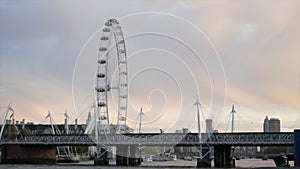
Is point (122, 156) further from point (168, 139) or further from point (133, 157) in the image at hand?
point (168, 139)

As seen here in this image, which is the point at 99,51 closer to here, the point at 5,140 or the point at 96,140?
the point at 96,140

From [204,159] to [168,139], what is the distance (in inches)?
405

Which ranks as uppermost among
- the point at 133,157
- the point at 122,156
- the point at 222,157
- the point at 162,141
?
the point at 162,141

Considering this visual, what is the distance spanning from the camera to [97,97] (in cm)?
11669

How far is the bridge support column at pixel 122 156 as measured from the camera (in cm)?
14168

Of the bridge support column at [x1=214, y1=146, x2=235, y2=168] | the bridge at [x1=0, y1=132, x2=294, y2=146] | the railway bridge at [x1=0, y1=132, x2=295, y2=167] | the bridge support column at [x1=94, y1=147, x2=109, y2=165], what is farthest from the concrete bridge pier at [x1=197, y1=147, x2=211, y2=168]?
the bridge support column at [x1=94, y1=147, x2=109, y2=165]

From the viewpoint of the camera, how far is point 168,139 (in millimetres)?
140500

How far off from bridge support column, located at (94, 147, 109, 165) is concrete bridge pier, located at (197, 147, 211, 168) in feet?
70.6

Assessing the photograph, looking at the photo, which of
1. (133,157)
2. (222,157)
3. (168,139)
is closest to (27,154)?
(133,157)

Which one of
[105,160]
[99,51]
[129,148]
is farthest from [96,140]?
[99,51]

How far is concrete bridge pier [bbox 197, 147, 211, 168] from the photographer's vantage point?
132 metres

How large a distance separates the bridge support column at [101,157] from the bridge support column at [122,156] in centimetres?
263

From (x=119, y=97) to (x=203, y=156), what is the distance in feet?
94.8

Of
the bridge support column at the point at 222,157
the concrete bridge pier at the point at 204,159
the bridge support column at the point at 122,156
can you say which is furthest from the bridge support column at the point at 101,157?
the bridge support column at the point at 222,157
